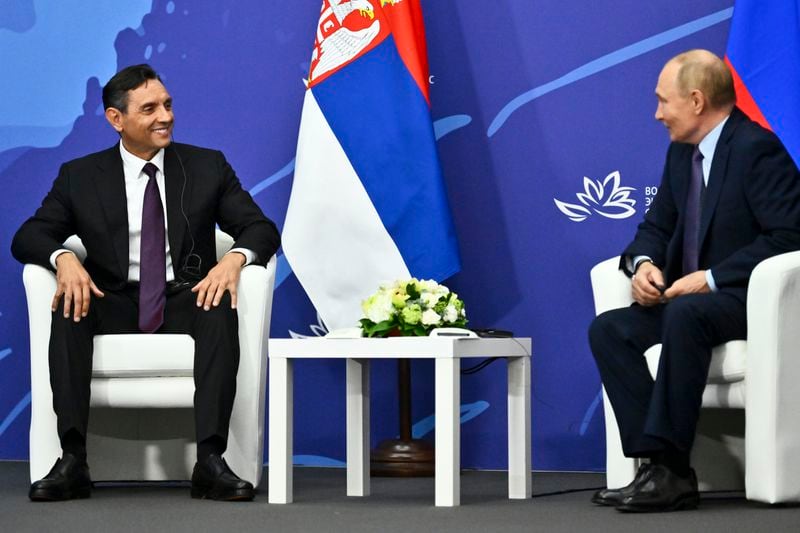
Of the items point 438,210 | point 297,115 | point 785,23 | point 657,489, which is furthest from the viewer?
point 297,115

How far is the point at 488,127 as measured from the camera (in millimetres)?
4422

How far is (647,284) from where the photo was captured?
3.23m

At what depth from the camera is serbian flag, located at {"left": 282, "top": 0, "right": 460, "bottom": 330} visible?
421 centimetres

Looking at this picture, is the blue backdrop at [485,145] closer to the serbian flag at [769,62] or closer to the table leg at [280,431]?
the serbian flag at [769,62]

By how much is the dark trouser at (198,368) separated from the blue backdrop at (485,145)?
48.7 inches

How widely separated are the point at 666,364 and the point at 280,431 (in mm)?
1040

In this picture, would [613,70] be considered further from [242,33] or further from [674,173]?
[242,33]

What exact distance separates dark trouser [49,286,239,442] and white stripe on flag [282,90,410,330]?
0.88 m

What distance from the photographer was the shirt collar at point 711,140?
3.23m

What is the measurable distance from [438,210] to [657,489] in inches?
62.8

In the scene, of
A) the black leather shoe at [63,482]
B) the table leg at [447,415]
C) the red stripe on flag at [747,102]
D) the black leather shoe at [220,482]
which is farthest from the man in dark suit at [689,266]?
the black leather shoe at [63,482]

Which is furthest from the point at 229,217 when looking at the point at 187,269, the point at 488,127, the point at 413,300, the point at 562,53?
the point at 562,53

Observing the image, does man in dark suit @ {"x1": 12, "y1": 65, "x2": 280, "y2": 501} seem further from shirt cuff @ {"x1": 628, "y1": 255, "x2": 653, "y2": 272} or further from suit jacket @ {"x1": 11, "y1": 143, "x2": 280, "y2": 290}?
shirt cuff @ {"x1": 628, "y1": 255, "x2": 653, "y2": 272}

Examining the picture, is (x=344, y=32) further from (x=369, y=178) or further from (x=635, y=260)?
(x=635, y=260)
